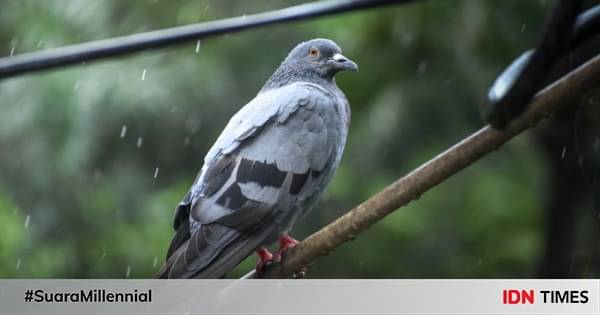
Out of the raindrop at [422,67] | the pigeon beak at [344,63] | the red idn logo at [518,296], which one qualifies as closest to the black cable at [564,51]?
the red idn logo at [518,296]

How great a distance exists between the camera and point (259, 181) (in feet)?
11.0

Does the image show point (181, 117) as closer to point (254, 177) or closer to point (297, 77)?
point (297, 77)

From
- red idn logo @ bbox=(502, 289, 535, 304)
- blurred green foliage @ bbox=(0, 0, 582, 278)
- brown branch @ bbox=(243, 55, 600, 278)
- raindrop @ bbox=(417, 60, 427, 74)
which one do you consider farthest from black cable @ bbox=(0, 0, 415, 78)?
raindrop @ bbox=(417, 60, 427, 74)

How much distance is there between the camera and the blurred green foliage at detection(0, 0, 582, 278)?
5262mm

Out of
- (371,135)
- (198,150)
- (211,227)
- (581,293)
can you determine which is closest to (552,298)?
(581,293)

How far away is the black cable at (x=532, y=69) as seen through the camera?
141cm

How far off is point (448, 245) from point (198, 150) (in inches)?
73.5

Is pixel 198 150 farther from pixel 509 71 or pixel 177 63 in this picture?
pixel 509 71

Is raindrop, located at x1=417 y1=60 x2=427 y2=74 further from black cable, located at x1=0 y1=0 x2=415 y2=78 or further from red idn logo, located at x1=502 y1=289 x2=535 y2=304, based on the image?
black cable, located at x1=0 y1=0 x2=415 y2=78

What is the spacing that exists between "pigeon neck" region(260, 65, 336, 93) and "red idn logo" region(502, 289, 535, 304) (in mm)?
1205

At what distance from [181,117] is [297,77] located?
201cm

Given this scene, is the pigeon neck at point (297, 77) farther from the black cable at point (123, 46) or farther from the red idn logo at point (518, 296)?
the black cable at point (123, 46)

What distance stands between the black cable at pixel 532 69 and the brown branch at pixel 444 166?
0.66ft

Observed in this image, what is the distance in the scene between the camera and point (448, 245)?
6191mm
